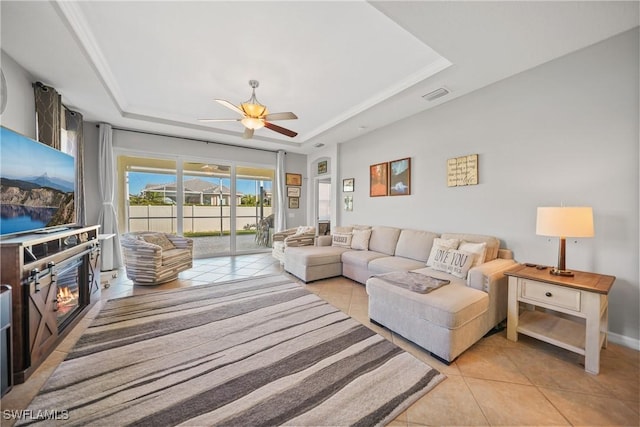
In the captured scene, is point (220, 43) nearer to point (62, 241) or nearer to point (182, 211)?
point (62, 241)

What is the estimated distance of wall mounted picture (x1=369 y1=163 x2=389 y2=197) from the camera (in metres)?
4.39

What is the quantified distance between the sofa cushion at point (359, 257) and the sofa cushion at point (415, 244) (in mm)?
337

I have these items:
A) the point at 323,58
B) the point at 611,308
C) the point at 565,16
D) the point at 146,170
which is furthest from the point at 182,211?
the point at 611,308

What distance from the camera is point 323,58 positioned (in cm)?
265

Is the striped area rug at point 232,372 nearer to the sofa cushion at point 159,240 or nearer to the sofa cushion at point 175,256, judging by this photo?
the sofa cushion at point 175,256

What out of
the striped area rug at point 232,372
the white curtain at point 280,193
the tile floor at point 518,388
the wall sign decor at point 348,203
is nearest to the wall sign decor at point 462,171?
the tile floor at point 518,388

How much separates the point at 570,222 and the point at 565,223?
1.3 inches

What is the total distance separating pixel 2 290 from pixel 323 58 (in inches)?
130

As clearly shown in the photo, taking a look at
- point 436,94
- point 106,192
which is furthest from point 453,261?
point 106,192

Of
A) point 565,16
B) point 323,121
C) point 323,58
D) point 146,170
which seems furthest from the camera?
point 146,170

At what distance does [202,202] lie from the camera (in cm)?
560

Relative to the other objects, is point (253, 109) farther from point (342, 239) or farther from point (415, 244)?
point (415, 244)

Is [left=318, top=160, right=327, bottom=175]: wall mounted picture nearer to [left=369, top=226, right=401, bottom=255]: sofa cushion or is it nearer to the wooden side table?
[left=369, top=226, right=401, bottom=255]: sofa cushion

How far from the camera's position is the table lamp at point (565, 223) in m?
1.93
